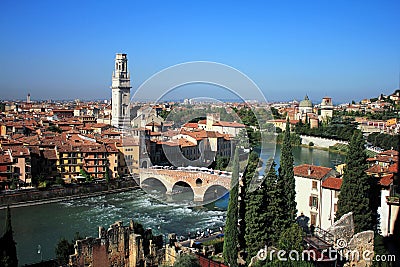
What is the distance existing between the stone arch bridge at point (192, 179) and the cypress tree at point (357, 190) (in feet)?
13.5

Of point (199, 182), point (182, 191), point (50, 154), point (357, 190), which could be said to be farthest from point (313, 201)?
point (50, 154)

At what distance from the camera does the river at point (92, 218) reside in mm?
8359

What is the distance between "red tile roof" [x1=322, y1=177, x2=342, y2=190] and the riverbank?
765cm

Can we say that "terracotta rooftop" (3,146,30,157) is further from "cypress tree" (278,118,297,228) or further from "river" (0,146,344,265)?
"cypress tree" (278,118,297,228)

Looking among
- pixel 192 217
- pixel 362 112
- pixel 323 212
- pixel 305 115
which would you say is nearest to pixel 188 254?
pixel 323 212

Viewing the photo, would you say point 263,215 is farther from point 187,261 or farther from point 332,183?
→ point 332,183

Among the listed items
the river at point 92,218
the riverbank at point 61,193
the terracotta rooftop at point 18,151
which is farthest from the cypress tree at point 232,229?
the terracotta rooftop at point 18,151

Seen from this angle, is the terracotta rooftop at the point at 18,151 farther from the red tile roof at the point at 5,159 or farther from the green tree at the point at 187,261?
the green tree at the point at 187,261

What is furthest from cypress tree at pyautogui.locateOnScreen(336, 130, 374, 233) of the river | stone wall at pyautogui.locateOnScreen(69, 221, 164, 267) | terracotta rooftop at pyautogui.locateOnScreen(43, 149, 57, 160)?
terracotta rooftop at pyautogui.locateOnScreen(43, 149, 57, 160)

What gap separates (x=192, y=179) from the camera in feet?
35.5

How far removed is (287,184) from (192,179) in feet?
Result: 15.8

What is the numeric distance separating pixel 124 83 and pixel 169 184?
34.4 feet

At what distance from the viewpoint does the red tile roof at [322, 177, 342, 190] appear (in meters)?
6.54

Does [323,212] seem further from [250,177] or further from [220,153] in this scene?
[220,153]
